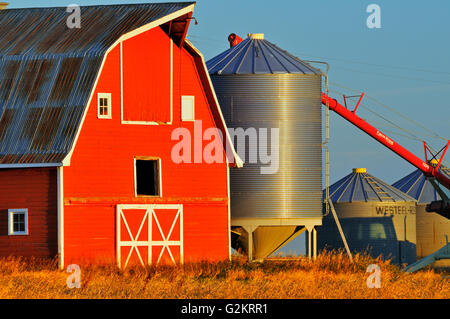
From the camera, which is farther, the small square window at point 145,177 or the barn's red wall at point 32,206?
the small square window at point 145,177

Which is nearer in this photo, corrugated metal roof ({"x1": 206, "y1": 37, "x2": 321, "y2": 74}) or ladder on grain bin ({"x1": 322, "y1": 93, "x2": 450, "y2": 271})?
corrugated metal roof ({"x1": 206, "y1": 37, "x2": 321, "y2": 74})

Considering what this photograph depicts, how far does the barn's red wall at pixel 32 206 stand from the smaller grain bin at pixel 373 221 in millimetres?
27465

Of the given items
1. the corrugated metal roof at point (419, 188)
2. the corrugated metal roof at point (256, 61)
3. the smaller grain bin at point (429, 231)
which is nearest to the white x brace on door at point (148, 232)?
the corrugated metal roof at point (256, 61)

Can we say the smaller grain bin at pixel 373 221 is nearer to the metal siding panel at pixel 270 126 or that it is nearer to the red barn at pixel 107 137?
the metal siding panel at pixel 270 126

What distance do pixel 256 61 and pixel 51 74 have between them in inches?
368

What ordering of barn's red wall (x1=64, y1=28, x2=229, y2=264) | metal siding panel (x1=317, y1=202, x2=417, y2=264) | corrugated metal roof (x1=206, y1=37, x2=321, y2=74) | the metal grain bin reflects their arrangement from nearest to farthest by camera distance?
barn's red wall (x1=64, y1=28, x2=229, y2=264)
the metal grain bin
corrugated metal roof (x1=206, y1=37, x2=321, y2=74)
metal siding panel (x1=317, y1=202, x2=417, y2=264)

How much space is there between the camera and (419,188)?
7138cm

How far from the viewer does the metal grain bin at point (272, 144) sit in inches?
1631

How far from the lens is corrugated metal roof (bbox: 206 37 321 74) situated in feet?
137

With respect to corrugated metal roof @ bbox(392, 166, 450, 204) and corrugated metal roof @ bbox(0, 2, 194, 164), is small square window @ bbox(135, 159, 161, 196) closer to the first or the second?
corrugated metal roof @ bbox(0, 2, 194, 164)

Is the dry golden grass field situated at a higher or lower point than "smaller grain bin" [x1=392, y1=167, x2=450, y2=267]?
higher

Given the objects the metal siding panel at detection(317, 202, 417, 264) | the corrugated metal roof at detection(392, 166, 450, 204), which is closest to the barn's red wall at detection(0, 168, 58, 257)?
the metal siding panel at detection(317, 202, 417, 264)

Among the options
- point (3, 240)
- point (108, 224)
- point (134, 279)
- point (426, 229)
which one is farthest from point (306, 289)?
point (426, 229)

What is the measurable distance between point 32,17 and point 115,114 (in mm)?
5755
